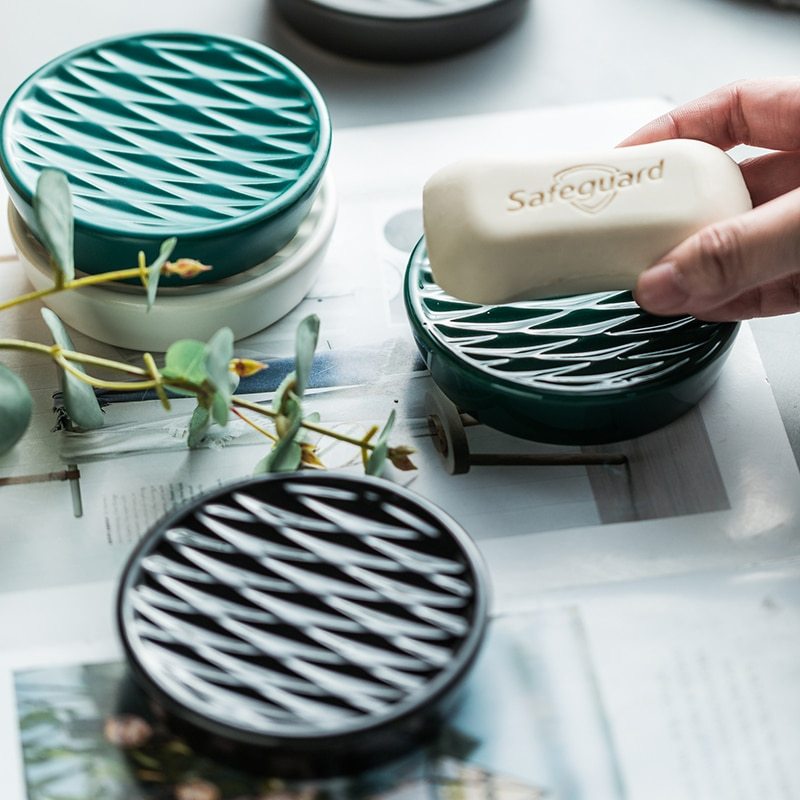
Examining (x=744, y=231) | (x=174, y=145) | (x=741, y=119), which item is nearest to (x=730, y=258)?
(x=744, y=231)

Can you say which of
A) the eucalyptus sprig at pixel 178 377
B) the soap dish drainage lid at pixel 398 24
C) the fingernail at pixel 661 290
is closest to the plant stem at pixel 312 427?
the eucalyptus sprig at pixel 178 377

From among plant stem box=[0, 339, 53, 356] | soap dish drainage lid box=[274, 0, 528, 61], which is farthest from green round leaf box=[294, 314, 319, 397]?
soap dish drainage lid box=[274, 0, 528, 61]

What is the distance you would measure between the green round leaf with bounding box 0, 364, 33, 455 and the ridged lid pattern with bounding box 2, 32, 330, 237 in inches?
3.0

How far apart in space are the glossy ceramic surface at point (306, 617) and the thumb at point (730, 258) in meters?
0.14

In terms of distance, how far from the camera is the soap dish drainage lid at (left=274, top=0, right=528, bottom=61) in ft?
2.10

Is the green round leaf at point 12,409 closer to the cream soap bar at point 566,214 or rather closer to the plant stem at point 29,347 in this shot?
the plant stem at point 29,347

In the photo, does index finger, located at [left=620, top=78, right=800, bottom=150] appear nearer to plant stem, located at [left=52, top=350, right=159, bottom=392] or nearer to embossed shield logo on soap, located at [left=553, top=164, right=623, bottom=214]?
embossed shield logo on soap, located at [left=553, top=164, right=623, bottom=214]

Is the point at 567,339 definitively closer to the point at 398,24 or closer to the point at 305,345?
the point at 305,345

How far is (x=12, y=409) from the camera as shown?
45cm

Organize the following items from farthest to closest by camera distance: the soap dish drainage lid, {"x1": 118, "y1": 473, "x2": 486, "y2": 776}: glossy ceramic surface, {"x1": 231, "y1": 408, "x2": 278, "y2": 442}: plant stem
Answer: the soap dish drainage lid
{"x1": 231, "y1": 408, "x2": 278, "y2": 442}: plant stem
{"x1": 118, "y1": 473, "x2": 486, "y2": 776}: glossy ceramic surface

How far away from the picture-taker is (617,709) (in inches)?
16.6

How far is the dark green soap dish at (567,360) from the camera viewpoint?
47cm

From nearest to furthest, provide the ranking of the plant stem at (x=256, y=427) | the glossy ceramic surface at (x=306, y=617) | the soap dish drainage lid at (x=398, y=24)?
the glossy ceramic surface at (x=306, y=617)
the plant stem at (x=256, y=427)
the soap dish drainage lid at (x=398, y=24)

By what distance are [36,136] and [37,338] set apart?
10 cm
